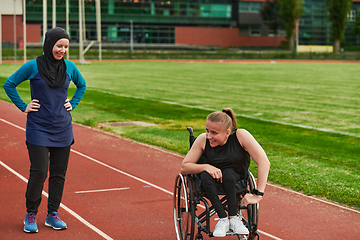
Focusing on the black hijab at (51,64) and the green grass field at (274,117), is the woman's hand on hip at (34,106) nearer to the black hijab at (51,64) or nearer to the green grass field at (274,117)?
the black hijab at (51,64)

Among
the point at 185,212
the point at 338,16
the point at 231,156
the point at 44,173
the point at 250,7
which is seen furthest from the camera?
the point at 250,7

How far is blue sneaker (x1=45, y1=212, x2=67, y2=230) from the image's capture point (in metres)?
5.00

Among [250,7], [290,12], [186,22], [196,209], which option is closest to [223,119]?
[196,209]

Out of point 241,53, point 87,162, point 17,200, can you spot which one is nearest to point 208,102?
point 87,162

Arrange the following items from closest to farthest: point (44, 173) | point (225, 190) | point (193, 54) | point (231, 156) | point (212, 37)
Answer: point (225, 190) < point (231, 156) < point (44, 173) < point (193, 54) < point (212, 37)

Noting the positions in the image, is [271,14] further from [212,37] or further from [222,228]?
[222,228]

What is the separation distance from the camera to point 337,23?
3054 inches

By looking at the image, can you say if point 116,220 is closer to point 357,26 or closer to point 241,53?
point 241,53

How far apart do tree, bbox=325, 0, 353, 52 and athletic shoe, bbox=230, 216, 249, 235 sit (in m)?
77.5

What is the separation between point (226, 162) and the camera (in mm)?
4227

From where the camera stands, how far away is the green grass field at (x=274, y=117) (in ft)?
25.1

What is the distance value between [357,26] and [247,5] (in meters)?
18.3

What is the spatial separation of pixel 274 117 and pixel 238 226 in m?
10.4

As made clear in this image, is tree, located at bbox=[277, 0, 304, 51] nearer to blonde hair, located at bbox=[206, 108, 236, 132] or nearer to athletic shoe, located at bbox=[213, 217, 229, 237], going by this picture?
blonde hair, located at bbox=[206, 108, 236, 132]
